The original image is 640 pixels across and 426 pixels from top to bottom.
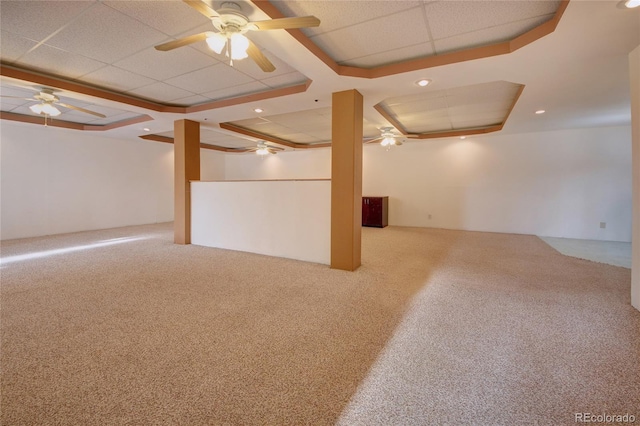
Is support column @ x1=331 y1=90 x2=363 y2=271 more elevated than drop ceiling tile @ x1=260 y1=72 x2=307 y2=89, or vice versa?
drop ceiling tile @ x1=260 y1=72 x2=307 y2=89

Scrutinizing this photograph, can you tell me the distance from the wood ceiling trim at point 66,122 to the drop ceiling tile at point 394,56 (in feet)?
14.5

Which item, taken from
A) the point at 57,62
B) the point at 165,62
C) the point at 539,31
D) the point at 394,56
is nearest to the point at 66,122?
the point at 57,62

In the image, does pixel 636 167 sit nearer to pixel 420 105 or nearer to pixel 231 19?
pixel 420 105

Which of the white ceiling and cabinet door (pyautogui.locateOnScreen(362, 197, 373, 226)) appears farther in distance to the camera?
cabinet door (pyautogui.locateOnScreen(362, 197, 373, 226))

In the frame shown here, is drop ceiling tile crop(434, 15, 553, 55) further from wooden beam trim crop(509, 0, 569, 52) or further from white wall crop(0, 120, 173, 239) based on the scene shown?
white wall crop(0, 120, 173, 239)

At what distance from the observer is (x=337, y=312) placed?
8.04 feet

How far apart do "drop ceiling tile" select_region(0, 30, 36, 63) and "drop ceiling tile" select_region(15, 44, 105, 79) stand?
2.4 inches

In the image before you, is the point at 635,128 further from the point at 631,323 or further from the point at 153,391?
the point at 153,391

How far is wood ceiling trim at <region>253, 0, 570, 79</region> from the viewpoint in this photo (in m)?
2.18

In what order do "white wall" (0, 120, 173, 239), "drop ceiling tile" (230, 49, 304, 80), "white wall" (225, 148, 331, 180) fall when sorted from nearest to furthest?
1. "drop ceiling tile" (230, 49, 304, 80)
2. "white wall" (0, 120, 173, 239)
3. "white wall" (225, 148, 331, 180)

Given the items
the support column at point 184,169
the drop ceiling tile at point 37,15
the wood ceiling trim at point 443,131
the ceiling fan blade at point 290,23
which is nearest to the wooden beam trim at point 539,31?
the ceiling fan blade at point 290,23

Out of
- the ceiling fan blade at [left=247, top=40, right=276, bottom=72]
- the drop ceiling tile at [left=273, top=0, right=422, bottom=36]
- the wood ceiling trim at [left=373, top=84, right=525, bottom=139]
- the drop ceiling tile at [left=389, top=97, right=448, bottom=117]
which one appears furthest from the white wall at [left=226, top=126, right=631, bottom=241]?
the ceiling fan blade at [left=247, top=40, right=276, bottom=72]

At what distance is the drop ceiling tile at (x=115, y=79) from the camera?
135 inches

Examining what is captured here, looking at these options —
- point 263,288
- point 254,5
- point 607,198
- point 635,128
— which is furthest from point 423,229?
point 254,5
